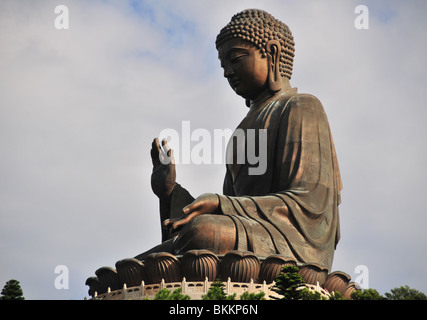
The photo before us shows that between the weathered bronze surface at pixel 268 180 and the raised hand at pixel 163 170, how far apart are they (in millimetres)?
14

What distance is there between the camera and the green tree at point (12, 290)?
14109mm

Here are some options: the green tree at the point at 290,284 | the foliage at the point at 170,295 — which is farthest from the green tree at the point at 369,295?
the foliage at the point at 170,295

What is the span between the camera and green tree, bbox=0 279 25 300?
1411 cm

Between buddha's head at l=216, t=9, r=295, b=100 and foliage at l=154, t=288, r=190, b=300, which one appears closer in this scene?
foliage at l=154, t=288, r=190, b=300

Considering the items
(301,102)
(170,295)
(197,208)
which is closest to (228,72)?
(301,102)

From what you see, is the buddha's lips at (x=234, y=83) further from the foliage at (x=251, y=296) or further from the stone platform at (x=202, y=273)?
the foliage at (x=251, y=296)

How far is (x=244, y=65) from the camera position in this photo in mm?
18141

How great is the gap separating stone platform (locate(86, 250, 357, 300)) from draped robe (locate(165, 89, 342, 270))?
58 cm

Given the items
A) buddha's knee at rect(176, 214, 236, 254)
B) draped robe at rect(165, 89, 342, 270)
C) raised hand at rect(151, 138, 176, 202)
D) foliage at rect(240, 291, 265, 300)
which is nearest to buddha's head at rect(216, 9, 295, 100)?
draped robe at rect(165, 89, 342, 270)

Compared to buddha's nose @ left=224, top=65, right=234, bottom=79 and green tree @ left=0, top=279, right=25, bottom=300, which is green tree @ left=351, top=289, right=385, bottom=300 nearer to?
green tree @ left=0, top=279, right=25, bottom=300

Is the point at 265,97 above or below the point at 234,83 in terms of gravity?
below

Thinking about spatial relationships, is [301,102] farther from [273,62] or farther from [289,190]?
[289,190]

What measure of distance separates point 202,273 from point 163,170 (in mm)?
2292
